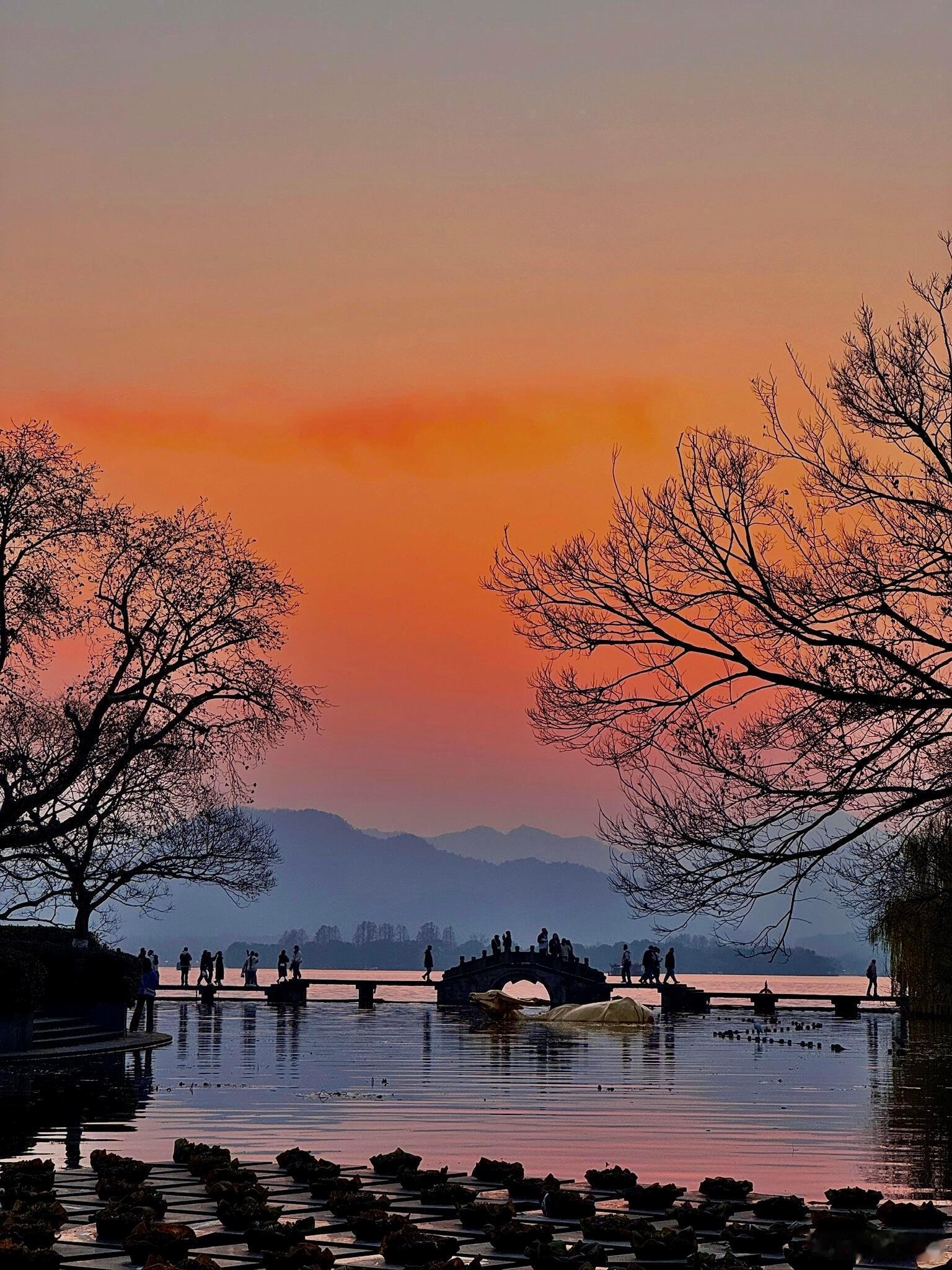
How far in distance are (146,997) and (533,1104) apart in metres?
29.8

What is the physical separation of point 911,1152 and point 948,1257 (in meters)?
9.67

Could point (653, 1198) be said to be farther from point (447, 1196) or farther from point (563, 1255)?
point (563, 1255)

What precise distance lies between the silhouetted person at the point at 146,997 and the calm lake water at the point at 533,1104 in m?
1.90

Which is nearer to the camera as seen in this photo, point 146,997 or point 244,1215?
point 244,1215

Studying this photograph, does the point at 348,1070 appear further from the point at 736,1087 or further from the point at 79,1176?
the point at 79,1176

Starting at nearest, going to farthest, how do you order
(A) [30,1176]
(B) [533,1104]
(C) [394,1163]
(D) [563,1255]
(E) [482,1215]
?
(D) [563,1255]
(E) [482,1215]
(A) [30,1176]
(C) [394,1163]
(B) [533,1104]

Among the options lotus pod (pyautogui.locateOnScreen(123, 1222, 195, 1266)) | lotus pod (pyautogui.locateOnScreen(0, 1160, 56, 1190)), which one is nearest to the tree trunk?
lotus pod (pyautogui.locateOnScreen(0, 1160, 56, 1190))

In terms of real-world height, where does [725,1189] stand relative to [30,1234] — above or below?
below

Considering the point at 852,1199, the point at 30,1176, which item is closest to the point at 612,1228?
the point at 852,1199

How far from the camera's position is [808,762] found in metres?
17.3

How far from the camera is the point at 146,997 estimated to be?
52594 millimetres

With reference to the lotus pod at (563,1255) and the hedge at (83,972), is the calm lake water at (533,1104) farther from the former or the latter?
the lotus pod at (563,1255)

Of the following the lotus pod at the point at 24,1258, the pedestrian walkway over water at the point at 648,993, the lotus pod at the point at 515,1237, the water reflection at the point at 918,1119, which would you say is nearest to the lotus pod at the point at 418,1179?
the lotus pod at the point at 515,1237

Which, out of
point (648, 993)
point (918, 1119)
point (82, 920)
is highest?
point (82, 920)
